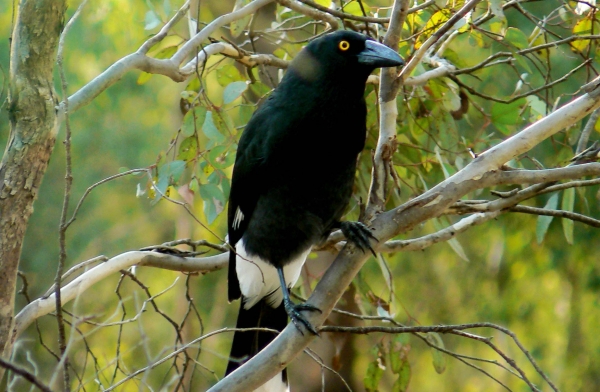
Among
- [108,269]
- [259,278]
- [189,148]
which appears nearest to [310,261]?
[259,278]

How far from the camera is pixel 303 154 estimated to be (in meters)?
2.21

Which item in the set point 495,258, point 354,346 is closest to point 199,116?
point 354,346

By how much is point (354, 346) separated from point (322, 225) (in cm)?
214

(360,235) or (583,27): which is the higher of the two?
(583,27)

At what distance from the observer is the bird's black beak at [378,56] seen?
197cm

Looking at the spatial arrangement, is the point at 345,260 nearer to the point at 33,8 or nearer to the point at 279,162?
the point at 279,162

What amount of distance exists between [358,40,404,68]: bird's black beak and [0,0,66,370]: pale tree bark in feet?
2.85

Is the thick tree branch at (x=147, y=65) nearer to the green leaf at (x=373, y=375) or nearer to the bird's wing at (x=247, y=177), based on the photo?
the bird's wing at (x=247, y=177)

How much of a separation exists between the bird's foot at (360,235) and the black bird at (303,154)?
3cm

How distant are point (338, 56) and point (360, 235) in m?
0.65

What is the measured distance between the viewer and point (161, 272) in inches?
230

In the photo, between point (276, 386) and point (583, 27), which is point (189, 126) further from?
point (583, 27)

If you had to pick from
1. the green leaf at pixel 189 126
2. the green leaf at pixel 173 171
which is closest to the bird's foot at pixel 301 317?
the green leaf at pixel 173 171

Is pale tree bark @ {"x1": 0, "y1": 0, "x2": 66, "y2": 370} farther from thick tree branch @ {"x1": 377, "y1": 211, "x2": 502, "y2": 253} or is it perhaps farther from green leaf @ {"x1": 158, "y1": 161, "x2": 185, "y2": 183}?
thick tree branch @ {"x1": 377, "y1": 211, "x2": 502, "y2": 253}
